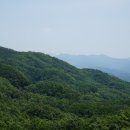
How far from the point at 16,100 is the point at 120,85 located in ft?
291

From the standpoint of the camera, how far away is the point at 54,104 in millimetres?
124250

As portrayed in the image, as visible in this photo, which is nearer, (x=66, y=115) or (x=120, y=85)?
(x=66, y=115)

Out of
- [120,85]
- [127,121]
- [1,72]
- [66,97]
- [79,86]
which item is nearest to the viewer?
[127,121]

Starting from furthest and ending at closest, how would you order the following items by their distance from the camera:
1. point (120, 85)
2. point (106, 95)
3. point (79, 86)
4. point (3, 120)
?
point (120, 85) → point (79, 86) → point (106, 95) → point (3, 120)

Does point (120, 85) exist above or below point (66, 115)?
above

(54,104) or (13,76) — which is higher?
(13,76)

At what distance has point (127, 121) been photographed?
255ft

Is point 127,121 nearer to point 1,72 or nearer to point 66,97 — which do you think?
point 66,97

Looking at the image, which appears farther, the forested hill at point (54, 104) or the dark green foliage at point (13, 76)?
the dark green foliage at point (13, 76)

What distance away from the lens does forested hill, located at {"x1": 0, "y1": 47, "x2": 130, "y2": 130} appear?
272 feet

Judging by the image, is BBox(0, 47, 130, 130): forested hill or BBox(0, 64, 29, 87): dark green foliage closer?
BBox(0, 47, 130, 130): forested hill

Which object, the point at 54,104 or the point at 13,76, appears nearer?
the point at 54,104

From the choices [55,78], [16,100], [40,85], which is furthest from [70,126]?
[55,78]

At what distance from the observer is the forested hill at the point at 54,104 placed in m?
82.9
